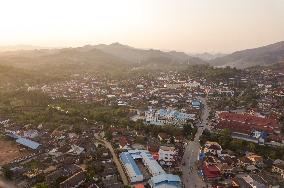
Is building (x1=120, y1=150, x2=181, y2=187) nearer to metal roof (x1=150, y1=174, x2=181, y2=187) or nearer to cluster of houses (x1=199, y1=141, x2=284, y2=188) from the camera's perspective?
metal roof (x1=150, y1=174, x2=181, y2=187)

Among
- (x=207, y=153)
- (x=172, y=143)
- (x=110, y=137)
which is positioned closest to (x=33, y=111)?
(x=110, y=137)

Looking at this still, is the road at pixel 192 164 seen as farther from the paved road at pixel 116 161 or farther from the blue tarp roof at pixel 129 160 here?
the paved road at pixel 116 161

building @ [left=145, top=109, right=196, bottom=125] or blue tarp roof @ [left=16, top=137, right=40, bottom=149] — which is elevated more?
building @ [left=145, top=109, right=196, bottom=125]

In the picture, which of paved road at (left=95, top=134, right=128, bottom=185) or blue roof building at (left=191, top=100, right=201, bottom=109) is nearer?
paved road at (left=95, top=134, right=128, bottom=185)

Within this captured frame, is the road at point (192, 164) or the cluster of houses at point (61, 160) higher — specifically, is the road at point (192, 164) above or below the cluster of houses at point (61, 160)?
below

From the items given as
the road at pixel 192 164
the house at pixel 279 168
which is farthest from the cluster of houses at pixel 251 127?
the house at pixel 279 168

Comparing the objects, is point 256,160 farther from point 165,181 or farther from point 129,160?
point 129,160

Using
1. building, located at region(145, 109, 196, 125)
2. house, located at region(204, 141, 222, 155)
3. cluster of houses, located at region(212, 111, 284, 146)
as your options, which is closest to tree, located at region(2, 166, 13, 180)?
house, located at region(204, 141, 222, 155)

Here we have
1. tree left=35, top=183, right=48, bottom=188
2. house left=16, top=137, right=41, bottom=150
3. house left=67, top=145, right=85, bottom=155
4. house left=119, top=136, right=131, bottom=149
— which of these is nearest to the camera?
tree left=35, top=183, right=48, bottom=188
